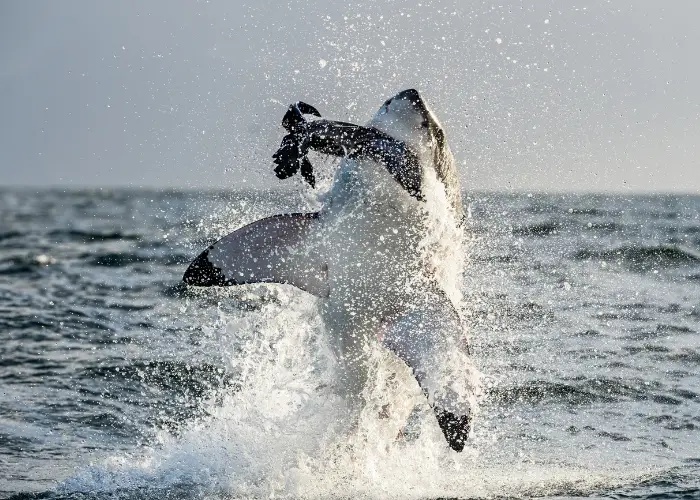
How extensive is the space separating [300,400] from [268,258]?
125 cm

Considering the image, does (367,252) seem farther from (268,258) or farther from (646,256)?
(646,256)

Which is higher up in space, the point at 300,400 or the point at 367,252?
the point at 367,252

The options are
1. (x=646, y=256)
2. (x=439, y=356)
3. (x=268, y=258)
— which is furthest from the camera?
(x=646, y=256)

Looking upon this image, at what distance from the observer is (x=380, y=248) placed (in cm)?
659

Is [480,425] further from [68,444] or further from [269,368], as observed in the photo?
[68,444]

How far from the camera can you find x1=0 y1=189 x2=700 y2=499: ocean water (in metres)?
7.12

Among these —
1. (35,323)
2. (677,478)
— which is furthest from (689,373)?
(35,323)

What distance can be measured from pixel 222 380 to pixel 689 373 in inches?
196

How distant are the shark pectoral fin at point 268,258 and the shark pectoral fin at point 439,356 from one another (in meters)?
0.66

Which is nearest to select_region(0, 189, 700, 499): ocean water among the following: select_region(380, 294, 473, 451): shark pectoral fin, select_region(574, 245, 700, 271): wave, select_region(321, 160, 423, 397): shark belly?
select_region(321, 160, 423, 397): shark belly

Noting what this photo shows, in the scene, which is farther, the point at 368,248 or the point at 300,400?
the point at 300,400

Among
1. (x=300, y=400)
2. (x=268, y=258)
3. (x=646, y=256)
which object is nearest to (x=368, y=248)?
(x=268, y=258)

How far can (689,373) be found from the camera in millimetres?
10594

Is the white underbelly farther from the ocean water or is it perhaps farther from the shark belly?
the ocean water
